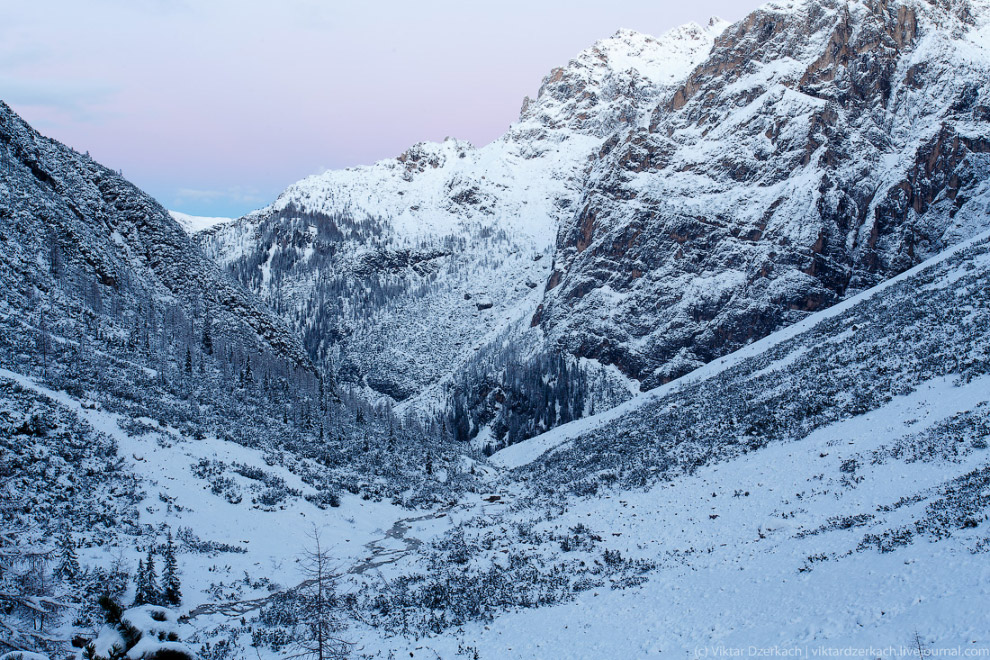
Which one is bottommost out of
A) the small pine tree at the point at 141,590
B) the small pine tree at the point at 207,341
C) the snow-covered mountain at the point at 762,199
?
the small pine tree at the point at 141,590

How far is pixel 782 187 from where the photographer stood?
134 metres

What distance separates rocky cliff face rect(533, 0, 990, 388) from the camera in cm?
11875

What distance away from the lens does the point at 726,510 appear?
1133 inches

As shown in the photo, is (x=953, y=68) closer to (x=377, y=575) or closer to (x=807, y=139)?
(x=807, y=139)

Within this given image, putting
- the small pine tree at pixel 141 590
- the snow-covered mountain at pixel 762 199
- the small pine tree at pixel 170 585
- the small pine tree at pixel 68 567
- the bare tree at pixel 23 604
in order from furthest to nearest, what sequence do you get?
the snow-covered mountain at pixel 762 199 < the small pine tree at pixel 170 585 < the small pine tree at pixel 141 590 < the small pine tree at pixel 68 567 < the bare tree at pixel 23 604

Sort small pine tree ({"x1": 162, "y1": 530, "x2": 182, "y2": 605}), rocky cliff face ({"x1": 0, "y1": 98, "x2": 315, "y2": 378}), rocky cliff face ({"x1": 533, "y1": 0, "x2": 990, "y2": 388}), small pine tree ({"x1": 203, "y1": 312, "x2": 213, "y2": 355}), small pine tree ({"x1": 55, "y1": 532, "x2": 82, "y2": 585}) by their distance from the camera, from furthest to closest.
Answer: rocky cliff face ({"x1": 533, "y1": 0, "x2": 990, "y2": 388}) < small pine tree ({"x1": 203, "y1": 312, "x2": 213, "y2": 355}) < rocky cliff face ({"x1": 0, "y1": 98, "x2": 315, "y2": 378}) < small pine tree ({"x1": 162, "y1": 530, "x2": 182, "y2": 605}) < small pine tree ({"x1": 55, "y1": 532, "x2": 82, "y2": 585})

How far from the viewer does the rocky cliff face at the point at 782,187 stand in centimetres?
11875

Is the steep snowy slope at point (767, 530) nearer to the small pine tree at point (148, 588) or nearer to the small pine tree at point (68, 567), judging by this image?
the small pine tree at point (148, 588)

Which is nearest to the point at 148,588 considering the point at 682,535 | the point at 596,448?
the point at 682,535

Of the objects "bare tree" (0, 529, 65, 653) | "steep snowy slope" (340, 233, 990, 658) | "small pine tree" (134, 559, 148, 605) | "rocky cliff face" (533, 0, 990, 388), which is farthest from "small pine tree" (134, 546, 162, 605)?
"rocky cliff face" (533, 0, 990, 388)

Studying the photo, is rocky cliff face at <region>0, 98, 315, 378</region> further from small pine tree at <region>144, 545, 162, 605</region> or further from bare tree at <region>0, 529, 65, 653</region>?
bare tree at <region>0, 529, 65, 653</region>

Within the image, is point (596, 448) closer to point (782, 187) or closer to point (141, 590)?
point (141, 590)

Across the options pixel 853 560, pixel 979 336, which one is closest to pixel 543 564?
pixel 853 560

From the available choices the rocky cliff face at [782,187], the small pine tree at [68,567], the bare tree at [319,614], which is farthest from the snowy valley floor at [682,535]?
the rocky cliff face at [782,187]
